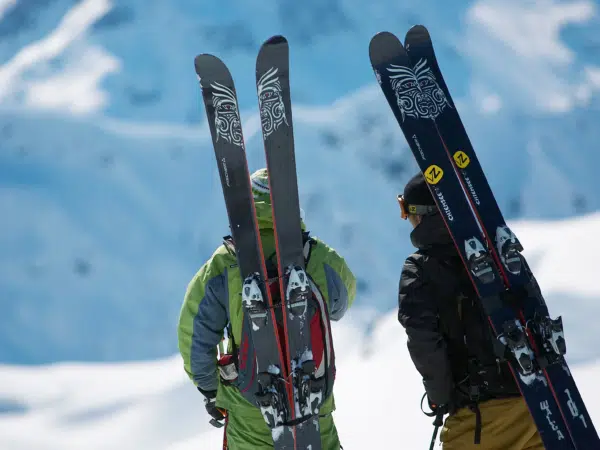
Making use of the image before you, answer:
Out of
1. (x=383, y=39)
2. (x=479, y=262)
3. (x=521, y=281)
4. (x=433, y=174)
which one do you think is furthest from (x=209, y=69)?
(x=521, y=281)

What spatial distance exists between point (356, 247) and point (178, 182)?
532cm

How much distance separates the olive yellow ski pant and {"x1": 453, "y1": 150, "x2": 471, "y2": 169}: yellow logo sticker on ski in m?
0.91

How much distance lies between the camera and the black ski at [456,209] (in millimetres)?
2520

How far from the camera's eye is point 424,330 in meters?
2.42

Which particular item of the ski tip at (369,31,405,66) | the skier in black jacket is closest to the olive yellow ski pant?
the skier in black jacket

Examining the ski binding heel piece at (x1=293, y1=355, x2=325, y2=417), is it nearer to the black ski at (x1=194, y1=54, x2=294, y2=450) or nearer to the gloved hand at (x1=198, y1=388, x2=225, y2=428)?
the black ski at (x1=194, y1=54, x2=294, y2=450)

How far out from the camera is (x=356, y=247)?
17.7m

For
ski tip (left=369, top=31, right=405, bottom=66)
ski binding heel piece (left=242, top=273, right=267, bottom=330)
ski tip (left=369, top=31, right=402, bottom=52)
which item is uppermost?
ski tip (left=369, top=31, right=402, bottom=52)

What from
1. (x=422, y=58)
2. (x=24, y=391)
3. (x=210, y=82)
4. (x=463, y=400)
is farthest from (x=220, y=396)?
(x=24, y=391)

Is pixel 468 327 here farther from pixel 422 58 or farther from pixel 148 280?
pixel 148 280

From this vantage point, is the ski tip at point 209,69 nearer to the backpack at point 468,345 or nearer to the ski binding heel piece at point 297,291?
the ski binding heel piece at point 297,291

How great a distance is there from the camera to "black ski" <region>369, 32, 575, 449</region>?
252 cm

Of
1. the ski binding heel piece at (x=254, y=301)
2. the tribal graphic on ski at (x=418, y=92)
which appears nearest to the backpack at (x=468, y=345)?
the ski binding heel piece at (x=254, y=301)

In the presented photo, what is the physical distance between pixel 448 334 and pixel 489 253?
0.34 metres
